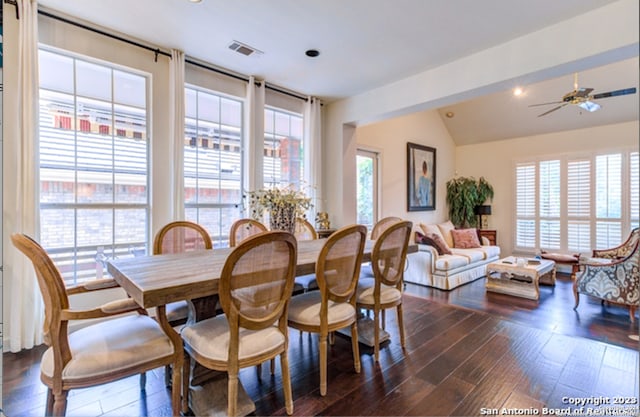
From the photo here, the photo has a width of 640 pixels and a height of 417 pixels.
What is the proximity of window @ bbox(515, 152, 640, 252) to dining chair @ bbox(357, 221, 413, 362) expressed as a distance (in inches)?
193

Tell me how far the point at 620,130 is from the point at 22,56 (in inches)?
321

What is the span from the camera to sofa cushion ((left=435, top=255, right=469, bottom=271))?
4457 millimetres

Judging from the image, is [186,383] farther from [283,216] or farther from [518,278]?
[518,278]

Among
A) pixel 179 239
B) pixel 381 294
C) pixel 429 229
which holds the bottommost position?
pixel 381 294

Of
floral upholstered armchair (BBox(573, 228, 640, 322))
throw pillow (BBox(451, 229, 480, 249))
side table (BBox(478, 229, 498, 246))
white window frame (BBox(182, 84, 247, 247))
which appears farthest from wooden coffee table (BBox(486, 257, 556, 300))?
white window frame (BBox(182, 84, 247, 247))

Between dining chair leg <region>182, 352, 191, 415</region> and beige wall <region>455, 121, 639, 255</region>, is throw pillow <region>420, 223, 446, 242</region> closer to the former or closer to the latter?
beige wall <region>455, 121, 639, 255</region>

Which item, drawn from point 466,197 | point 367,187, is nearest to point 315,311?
point 367,187

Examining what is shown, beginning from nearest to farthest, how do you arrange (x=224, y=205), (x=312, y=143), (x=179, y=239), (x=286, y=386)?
(x=286, y=386)
(x=179, y=239)
(x=224, y=205)
(x=312, y=143)

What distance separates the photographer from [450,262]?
4500 mm

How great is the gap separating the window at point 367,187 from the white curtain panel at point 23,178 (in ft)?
13.6

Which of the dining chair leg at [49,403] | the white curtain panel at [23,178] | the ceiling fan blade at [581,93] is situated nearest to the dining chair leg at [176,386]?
the dining chair leg at [49,403]

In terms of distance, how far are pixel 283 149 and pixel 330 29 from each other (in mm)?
1941

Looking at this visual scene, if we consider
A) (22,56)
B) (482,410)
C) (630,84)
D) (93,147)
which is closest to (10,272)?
(93,147)

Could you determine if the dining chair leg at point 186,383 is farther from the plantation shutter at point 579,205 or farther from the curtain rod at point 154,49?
the plantation shutter at point 579,205
